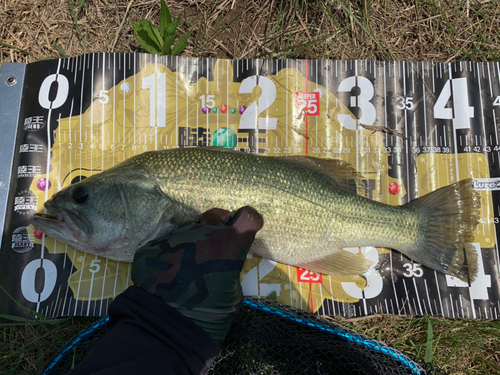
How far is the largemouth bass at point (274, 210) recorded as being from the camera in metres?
2.23

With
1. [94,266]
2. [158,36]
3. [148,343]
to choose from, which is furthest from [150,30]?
[148,343]

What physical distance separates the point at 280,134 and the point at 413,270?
66.4 inches

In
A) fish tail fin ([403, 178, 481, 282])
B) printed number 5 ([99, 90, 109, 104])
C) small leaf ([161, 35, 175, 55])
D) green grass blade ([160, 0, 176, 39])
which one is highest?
green grass blade ([160, 0, 176, 39])

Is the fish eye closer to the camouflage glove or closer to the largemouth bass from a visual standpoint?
the largemouth bass

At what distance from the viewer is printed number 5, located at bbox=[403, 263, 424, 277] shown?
277cm

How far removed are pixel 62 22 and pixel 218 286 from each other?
9.57 ft

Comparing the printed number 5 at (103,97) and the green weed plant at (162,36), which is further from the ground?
the green weed plant at (162,36)

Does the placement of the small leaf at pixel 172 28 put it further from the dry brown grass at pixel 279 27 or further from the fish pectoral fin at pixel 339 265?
the fish pectoral fin at pixel 339 265

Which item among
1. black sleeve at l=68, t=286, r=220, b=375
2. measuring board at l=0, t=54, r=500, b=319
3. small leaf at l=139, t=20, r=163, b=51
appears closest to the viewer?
black sleeve at l=68, t=286, r=220, b=375

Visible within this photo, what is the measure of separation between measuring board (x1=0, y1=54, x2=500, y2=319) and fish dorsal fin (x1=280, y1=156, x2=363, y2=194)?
0.82 ft

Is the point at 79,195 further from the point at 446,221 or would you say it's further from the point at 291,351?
the point at 446,221

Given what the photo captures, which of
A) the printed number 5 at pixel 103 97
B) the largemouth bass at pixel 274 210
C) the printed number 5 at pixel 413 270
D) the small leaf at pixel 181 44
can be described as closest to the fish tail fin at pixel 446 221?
the largemouth bass at pixel 274 210

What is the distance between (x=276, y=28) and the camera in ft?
10.0

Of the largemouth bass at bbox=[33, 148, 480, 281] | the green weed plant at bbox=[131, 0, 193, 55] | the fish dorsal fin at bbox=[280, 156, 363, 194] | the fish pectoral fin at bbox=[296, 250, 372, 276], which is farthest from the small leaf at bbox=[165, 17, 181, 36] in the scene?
the fish pectoral fin at bbox=[296, 250, 372, 276]
